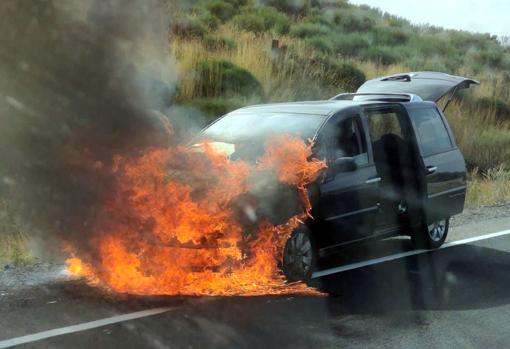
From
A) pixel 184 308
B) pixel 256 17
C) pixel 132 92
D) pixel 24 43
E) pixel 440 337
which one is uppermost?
pixel 256 17

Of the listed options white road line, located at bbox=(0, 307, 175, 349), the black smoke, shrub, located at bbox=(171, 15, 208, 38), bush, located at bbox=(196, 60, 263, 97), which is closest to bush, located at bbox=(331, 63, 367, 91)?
shrub, located at bbox=(171, 15, 208, 38)

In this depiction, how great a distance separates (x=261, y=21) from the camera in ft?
89.4

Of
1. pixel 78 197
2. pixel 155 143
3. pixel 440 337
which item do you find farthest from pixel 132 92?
pixel 440 337


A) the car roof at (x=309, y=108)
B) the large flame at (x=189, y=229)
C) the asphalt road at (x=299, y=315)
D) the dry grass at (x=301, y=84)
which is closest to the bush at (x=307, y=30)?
the dry grass at (x=301, y=84)

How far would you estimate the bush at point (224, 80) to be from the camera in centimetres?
1577

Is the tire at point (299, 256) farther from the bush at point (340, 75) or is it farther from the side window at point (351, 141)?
the bush at point (340, 75)

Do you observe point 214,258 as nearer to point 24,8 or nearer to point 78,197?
point 78,197

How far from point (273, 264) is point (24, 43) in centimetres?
304

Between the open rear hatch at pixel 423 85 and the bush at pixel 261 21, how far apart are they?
13292 millimetres

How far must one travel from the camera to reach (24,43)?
6.96 m

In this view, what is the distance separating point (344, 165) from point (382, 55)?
2392 centimetres

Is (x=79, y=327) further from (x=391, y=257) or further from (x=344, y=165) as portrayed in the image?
(x=391, y=257)

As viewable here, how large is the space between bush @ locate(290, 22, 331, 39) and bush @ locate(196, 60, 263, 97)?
40.9 ft

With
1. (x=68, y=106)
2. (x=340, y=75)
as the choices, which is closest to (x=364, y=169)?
(x=68, y=106)
